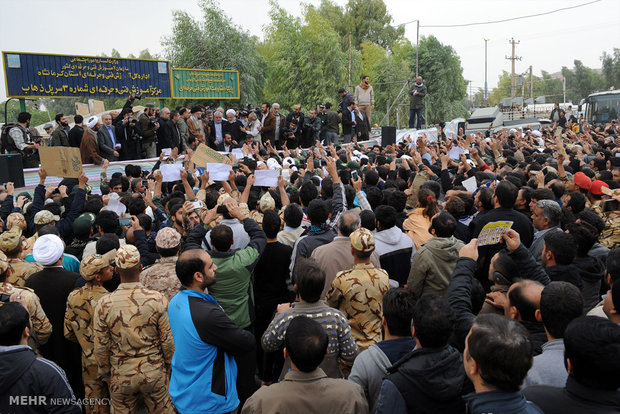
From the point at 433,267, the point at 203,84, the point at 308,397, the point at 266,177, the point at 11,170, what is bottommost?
the point at 308,397

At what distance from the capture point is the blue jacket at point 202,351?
312 centimetres

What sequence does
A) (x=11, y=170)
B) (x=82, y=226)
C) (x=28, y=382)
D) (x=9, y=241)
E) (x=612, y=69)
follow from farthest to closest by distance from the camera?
1. (x=612, y=69)
2. (x=11, y=170)
3. (x=82, y=226)
4. (x=9, y=241)
5. (x=28, y=382)

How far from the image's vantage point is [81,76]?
16.2 meters

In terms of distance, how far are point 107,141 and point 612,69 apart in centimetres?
8946

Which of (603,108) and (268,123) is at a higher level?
(603,108)

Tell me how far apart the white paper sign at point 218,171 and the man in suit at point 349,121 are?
9448 mm

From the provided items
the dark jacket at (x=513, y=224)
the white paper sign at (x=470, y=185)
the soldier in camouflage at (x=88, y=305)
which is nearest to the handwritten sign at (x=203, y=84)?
the white paper sign at (x=470, y=185)

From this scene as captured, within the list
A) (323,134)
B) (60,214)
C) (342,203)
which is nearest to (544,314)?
(342,203)

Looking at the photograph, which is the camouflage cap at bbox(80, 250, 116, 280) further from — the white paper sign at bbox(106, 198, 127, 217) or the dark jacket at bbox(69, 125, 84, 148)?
the dark jacket at bbox(69, 125, 84, 148)

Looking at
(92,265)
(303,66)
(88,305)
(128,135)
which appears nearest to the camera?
(92,265)

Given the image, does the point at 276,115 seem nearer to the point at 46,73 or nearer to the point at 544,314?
the point at 46,73

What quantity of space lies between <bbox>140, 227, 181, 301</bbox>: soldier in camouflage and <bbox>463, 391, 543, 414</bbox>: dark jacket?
275 cm

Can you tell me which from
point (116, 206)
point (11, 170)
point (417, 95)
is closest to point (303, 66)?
point (417, 95)

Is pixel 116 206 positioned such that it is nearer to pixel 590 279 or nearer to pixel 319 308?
pixel 319 308
